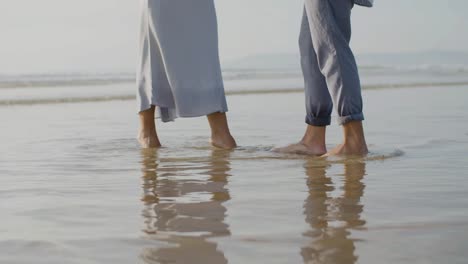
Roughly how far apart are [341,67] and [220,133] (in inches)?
26.4

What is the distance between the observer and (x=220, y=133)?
3.25 meters

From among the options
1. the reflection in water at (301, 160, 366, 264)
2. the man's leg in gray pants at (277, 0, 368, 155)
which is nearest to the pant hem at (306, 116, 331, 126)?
the man's leg in gray pants at (277, 0, 368, 155)

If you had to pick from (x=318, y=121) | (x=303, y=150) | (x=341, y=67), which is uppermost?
(x=341, y=67)

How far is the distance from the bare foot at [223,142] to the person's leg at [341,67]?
543 mm

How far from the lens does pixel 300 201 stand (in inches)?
74.2

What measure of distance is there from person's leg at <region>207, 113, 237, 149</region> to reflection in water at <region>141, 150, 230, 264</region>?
42 cm

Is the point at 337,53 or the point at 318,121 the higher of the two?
the point at 337,53

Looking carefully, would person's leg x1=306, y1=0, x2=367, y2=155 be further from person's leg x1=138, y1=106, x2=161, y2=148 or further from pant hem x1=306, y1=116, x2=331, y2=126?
person's leg x1=138, y1=106, x2=161, y2=148

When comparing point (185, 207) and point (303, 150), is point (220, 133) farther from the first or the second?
point (185, 207)

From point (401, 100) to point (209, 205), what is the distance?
4.97 m

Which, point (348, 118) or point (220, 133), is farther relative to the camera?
point (220, 133)

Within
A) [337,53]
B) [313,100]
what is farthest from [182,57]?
[337,53]

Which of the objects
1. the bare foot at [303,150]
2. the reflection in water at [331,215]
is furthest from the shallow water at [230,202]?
the bare foot at [303,150]

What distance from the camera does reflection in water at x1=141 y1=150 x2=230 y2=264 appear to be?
1.37m
